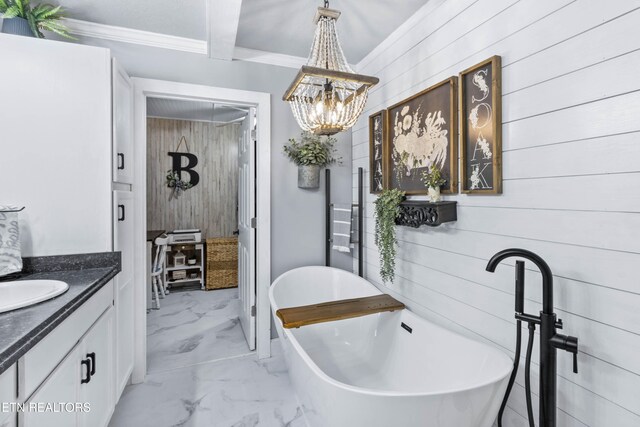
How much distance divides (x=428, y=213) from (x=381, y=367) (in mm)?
1093

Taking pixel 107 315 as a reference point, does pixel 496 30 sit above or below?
above

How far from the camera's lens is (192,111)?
427cm

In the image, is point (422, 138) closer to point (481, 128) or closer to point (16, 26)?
point (481, 128)

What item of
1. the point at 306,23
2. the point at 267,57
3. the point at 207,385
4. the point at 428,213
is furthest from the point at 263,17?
the point at 207,385

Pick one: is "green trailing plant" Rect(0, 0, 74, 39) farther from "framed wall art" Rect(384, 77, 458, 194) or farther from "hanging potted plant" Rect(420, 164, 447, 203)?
"hanging potted plant" Rect(420, 164, 447, 203)

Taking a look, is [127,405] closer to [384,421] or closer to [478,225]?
[384,421]

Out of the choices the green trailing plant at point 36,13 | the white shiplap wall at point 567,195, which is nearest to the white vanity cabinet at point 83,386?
the green trailing plant at point 36,13

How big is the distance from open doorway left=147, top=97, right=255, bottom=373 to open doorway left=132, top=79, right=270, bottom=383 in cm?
1

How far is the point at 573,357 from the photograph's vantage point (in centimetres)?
112

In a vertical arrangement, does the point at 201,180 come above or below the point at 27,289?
above

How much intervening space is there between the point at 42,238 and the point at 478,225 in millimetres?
2260

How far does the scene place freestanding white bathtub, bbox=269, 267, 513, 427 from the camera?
114cm

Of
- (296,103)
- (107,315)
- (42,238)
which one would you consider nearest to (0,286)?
(42,238)

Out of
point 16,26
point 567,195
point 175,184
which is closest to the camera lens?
point 567,195
